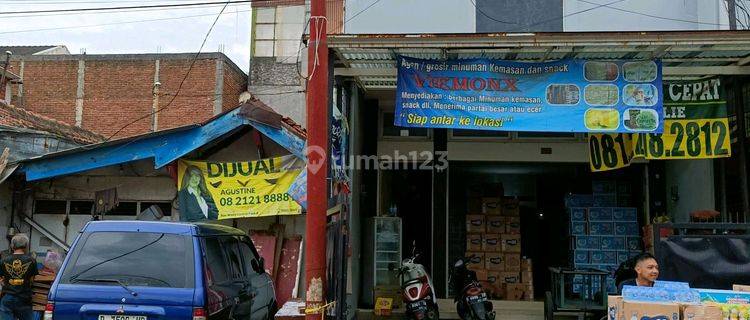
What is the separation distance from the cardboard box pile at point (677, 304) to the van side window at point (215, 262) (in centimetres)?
388

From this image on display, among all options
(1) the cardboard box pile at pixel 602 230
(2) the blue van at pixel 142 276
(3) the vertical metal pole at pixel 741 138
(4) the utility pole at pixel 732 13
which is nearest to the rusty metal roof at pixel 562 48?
(3) the vertical metal pole at pixel 741 138

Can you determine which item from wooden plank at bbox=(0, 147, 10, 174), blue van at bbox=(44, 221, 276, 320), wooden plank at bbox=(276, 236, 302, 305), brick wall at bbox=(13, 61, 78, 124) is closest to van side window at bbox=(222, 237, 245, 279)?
blue van at bbox=(44, 221, 276, 320)

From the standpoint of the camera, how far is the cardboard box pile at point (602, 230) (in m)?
13.0

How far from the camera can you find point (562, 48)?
862 cm

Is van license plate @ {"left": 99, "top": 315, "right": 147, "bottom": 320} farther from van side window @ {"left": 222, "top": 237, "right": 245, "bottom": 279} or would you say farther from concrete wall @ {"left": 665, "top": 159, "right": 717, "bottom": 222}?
concrete wall @ {"left": 665, "top": 159, "right": 717, "bottom": 222}

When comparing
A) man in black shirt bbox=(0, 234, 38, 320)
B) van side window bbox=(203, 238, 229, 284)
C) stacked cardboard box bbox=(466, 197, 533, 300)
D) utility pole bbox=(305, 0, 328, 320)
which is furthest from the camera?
stacked cardboard box bbox=(466, 197, 533, 300)

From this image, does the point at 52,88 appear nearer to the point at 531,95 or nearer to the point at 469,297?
the point at 469,297

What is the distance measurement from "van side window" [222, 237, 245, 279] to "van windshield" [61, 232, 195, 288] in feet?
3.34

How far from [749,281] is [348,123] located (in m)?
6.47

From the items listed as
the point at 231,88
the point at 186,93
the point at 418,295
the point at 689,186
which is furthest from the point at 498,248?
the point at 186,93

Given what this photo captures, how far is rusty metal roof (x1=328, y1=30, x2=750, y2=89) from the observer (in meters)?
8.14

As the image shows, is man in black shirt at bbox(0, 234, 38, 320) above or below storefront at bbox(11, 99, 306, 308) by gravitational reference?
below

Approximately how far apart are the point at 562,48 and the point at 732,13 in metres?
3.63

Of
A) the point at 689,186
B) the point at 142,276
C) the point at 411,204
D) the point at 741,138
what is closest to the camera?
the point at 142,276
